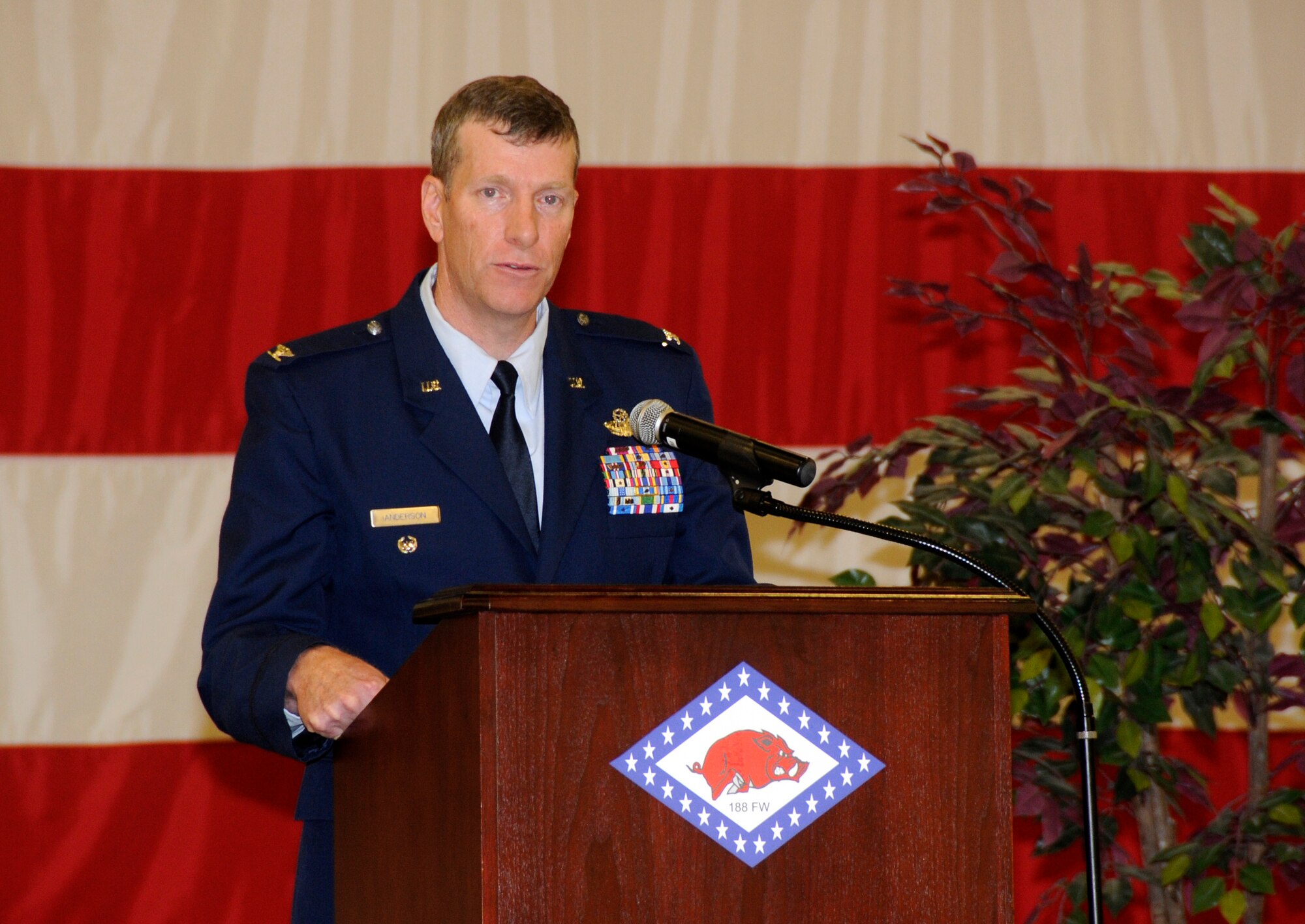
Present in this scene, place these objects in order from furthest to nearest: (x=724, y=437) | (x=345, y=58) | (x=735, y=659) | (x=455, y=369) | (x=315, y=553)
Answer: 1. (x=345, y=58)
2. (x=455, y=369)
3. (x=315, y=553)
4. (x=724, y=437)
5. (x=735, y=659)

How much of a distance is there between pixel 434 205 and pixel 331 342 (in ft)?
0.67

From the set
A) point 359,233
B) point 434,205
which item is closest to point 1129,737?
point 434,205

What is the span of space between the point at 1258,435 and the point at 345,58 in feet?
6.13

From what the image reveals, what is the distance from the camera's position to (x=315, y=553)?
1.49m

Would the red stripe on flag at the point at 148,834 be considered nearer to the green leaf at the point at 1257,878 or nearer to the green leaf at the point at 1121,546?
the green leaf at the point at 1257,878

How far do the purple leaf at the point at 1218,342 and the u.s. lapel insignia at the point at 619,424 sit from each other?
2.91 ft

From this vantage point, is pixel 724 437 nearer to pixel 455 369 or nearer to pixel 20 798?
pixel 455 369

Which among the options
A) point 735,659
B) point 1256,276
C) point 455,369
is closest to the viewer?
point 735,659

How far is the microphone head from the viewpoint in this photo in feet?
4.26

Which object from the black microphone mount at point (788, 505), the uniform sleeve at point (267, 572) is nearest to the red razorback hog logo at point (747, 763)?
the black microphone mount at point (788, 505)

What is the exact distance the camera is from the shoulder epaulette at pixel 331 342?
1.60m

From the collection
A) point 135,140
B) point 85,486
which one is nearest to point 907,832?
point 85,486

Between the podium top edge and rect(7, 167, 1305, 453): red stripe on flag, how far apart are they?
5.82ft

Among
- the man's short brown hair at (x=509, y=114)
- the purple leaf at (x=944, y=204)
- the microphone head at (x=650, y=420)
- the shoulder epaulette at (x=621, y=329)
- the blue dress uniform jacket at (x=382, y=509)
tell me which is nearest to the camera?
the microphone head at (x=650, y=420)
